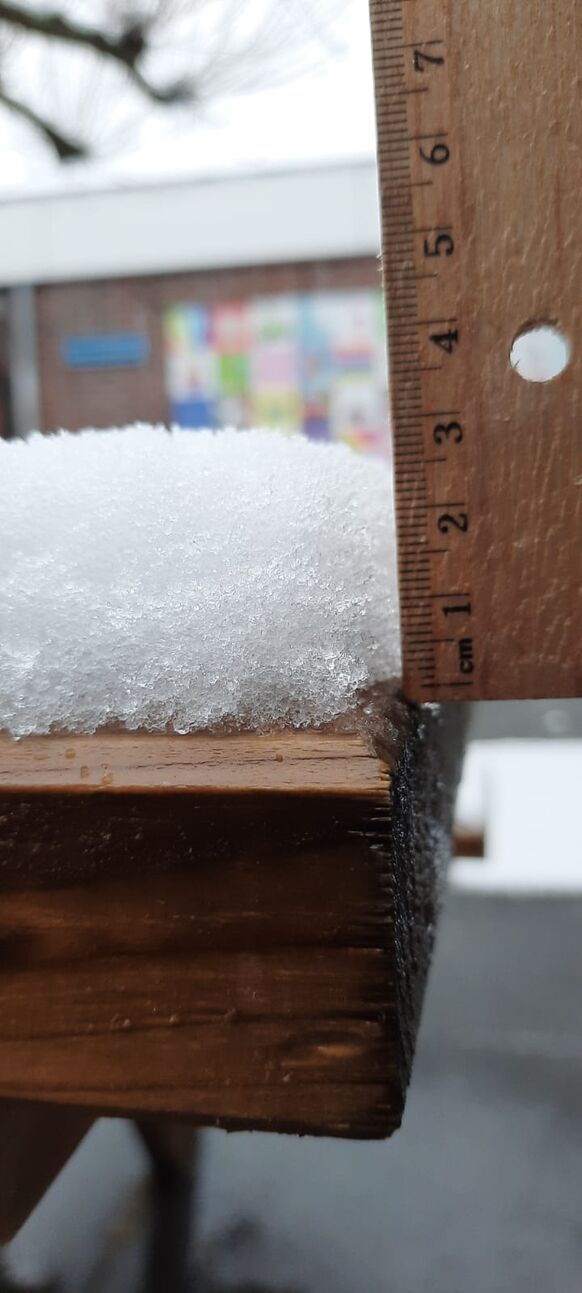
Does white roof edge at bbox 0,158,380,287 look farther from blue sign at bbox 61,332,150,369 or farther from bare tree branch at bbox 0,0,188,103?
bare tree branch at bbox 0,0,188,103

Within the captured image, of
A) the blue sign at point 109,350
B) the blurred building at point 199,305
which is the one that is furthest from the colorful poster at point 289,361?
the blue sign at point 109,350

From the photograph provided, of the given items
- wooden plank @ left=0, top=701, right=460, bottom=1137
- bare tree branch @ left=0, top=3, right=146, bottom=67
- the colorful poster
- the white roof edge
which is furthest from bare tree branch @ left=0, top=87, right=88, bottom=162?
wooden plank @ left=0, top=701, right=460, bottom=1137

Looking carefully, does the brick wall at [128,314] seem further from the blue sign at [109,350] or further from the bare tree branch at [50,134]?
the bare tree branch at [50,134]

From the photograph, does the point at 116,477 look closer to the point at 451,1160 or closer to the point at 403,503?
the point at 403,503

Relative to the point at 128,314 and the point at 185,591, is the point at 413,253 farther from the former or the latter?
the point at 128,314

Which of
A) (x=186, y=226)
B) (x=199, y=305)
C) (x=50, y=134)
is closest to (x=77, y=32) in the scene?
(x=50, y=134)

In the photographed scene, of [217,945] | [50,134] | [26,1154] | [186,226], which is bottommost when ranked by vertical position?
[26,1154]
